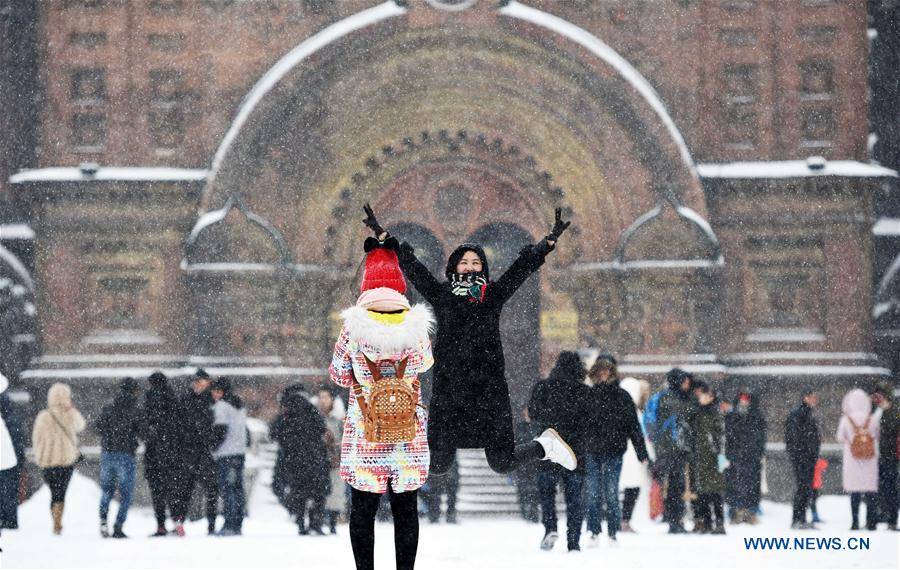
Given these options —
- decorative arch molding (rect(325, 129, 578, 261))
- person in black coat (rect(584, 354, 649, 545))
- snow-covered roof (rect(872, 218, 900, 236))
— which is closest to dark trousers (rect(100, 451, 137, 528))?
person in black coat (rect(584, 354, 649, 545))

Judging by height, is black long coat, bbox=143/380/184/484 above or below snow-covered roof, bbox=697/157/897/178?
below

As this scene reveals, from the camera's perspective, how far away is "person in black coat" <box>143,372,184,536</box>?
1548 centimetres

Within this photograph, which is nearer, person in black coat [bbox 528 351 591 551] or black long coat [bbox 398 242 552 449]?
black long coat [bbox 398 242 552 449]

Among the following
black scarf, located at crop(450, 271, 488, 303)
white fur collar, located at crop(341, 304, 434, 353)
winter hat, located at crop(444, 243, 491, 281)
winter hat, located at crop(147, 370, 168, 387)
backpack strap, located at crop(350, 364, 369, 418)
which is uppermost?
winter hat, located at crop(444, 243, 491, 281)

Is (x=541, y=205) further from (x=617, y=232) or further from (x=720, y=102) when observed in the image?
(x=720, y=102)

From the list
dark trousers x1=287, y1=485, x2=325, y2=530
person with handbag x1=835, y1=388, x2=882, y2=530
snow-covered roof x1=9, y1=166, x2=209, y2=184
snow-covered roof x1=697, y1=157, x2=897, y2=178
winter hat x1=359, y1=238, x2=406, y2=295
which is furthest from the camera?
snow-covered roof x1=9, y1=166, x2=209, y2=184

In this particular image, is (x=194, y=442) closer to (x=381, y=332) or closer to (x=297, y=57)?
(x=297, y=57)

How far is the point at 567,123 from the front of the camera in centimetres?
2208

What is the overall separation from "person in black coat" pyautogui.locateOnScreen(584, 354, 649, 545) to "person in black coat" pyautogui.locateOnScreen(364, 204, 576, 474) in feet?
15.8

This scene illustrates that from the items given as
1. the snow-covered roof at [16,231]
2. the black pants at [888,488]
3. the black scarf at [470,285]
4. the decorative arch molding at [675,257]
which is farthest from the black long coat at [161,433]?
the snow-covered roof at [16,231]

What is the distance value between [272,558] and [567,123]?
10939 mm

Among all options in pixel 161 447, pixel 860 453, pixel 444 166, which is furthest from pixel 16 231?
pixel 860 453

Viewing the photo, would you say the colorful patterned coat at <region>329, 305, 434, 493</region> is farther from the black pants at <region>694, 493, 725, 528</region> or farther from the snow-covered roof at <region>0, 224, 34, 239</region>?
the snow-covered roof at <region>0, 224, 34, 239</region>

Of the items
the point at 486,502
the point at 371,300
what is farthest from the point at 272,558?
the point at 486,502
